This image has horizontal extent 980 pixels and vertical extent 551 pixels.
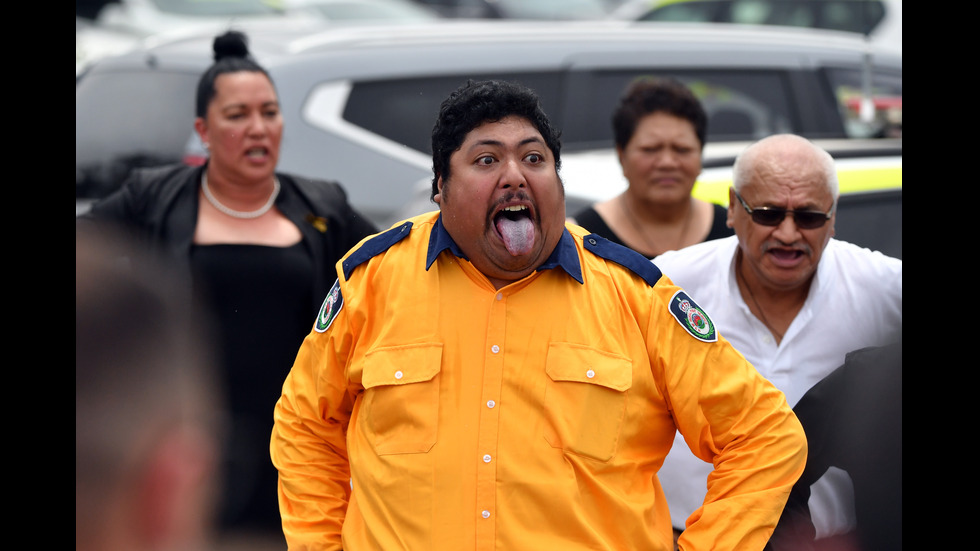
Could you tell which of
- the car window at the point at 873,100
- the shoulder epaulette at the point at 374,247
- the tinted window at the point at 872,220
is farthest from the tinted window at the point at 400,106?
the shoulder epaulette at the point at 374,247

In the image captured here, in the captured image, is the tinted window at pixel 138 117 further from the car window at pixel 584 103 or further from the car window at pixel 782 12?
the car window at pixel 782 12

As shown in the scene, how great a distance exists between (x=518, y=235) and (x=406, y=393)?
426 millimetres

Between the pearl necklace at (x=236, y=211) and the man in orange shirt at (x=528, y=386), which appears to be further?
the pearl necklace at (x=236, y=211)

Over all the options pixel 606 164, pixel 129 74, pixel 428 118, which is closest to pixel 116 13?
pixel 129 74

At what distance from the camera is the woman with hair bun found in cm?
373

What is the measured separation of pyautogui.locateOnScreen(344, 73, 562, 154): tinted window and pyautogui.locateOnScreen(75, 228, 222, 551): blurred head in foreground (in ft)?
6.31

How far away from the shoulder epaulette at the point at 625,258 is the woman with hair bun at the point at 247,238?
1456 millimetres

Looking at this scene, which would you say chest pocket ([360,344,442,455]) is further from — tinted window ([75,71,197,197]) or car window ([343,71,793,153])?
tinted window ([75,71,197,197])

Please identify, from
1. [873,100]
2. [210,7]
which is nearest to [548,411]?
[873,100]

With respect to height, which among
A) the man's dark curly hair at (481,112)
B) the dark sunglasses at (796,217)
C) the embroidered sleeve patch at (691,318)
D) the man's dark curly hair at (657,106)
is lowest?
the embroidered sleeve patch at (691,318)

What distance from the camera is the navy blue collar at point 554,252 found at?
8.04 ft

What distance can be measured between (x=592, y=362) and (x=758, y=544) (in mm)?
551

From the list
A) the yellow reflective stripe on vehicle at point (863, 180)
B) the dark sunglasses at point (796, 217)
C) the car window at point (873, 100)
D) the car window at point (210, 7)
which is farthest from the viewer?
the car window at point (210, 7)
